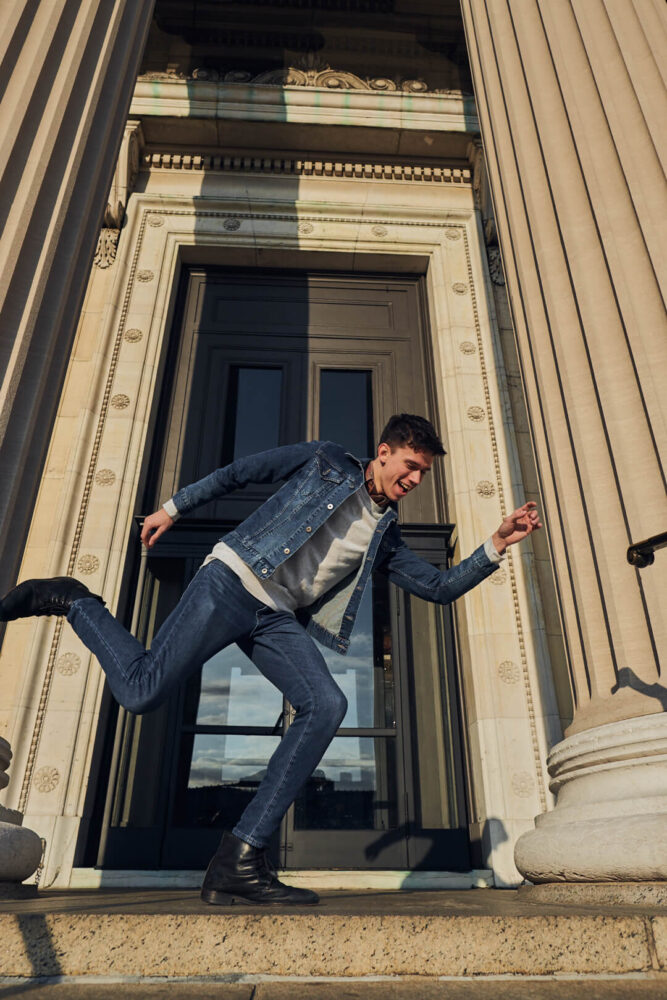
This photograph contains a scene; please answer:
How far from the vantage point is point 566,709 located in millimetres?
6203

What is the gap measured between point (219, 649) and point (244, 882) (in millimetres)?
883

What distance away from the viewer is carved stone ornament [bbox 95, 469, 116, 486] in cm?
694

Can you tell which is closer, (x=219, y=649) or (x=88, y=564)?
(x=219, y=649)

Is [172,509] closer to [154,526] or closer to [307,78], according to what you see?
[154,526]

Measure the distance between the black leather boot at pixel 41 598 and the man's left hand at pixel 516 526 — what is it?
5.76 ft

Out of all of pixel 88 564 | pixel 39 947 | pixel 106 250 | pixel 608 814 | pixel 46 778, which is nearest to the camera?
pixel 39 947

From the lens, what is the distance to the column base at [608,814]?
2926 millimetres

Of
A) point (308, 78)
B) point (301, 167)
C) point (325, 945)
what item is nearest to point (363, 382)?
point (301, 167)

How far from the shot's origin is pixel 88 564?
652cm

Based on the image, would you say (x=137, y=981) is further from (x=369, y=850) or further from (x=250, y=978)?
(x=369, y=850)

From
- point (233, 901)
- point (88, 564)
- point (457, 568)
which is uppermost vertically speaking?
point (88, 564)

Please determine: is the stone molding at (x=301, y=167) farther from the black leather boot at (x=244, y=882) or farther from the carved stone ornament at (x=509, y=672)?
the black leather boot at (x=244, y=882)

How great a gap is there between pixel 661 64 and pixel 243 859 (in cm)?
542

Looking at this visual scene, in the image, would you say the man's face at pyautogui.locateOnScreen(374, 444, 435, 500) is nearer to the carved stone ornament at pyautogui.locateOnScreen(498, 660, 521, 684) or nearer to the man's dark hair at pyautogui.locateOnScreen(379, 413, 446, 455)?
the man's dark hair at pyautogui.locateOnScreen(379, 413, 446, 455)
